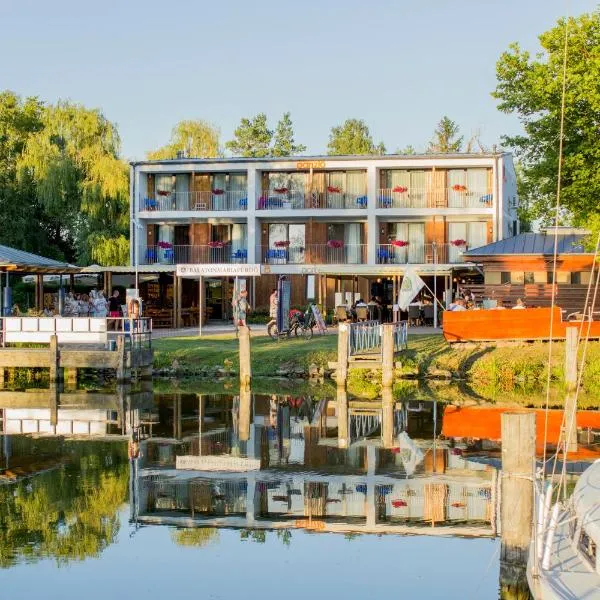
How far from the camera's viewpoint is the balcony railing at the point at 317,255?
5250 cm

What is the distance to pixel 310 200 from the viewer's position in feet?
173

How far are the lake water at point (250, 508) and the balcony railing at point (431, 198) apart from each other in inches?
1110

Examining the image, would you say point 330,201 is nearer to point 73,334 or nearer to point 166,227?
point 166,227

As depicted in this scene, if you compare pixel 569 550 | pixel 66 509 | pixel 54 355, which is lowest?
pixel 66 509

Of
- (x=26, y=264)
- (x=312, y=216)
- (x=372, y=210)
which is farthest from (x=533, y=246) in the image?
(x=26, y=264)

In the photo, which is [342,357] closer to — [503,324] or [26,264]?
[503,324]

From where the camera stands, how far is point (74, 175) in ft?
181

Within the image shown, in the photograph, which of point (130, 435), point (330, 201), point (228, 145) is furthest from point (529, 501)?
point (228, 145)

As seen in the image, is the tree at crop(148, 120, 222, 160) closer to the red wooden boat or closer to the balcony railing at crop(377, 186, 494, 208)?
the balcony railing at crop(377, 186, 494, 208)

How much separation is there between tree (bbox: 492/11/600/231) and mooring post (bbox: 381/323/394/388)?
255 inches

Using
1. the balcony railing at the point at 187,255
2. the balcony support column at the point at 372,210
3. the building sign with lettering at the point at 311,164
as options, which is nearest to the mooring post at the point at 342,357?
the balcony support column at the point at 372,210

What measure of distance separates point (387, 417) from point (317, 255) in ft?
94.3

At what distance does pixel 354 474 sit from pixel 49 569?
6370mm

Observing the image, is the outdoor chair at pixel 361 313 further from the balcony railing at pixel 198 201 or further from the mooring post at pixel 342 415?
the balcony railing at pixel 198 201
